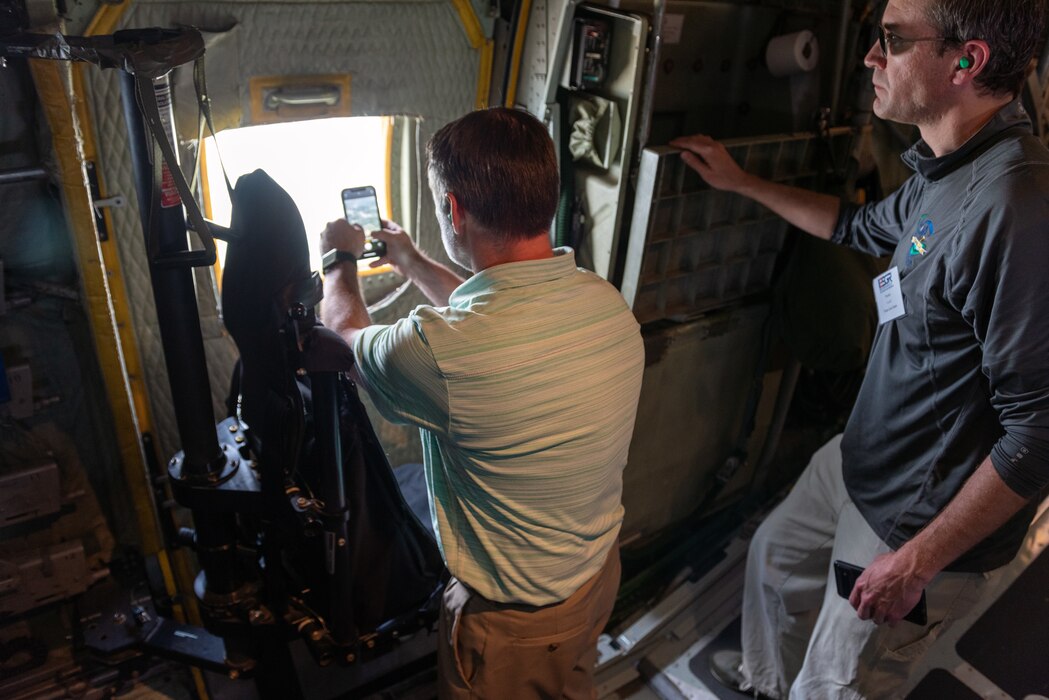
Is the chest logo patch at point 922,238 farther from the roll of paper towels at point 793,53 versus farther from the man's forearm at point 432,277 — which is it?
the man's forearm at point 432,277

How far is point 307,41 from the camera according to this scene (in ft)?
7.33

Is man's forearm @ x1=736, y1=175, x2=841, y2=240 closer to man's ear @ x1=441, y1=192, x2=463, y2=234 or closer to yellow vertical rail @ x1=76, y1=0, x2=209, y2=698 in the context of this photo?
man's ear @ x1=441, y1=192, x2=463, y2=234

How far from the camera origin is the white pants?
88.9 inches

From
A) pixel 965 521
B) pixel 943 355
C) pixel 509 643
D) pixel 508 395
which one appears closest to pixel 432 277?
pixel 508 395

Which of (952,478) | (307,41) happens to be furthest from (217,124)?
(952,478)

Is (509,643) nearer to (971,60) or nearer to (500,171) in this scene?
(500,171)

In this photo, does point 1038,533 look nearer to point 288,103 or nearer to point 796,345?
point 796,345

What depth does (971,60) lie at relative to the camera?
183 centimetres

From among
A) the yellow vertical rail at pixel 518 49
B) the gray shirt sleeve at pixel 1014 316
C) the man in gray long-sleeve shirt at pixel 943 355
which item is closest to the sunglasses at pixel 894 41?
the man in gray long-sleeve shirt at pixel 943 355

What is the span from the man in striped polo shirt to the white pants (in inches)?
34.2

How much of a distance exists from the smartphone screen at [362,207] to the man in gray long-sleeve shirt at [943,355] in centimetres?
108

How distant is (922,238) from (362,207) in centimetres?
159

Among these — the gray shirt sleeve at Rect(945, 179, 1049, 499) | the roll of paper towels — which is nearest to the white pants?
the gray shirt sleeve at Rect(945, 179, 1049, 499)

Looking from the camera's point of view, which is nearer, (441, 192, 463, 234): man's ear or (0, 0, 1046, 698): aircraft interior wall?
(441, 192, 463, 234): man's ear
